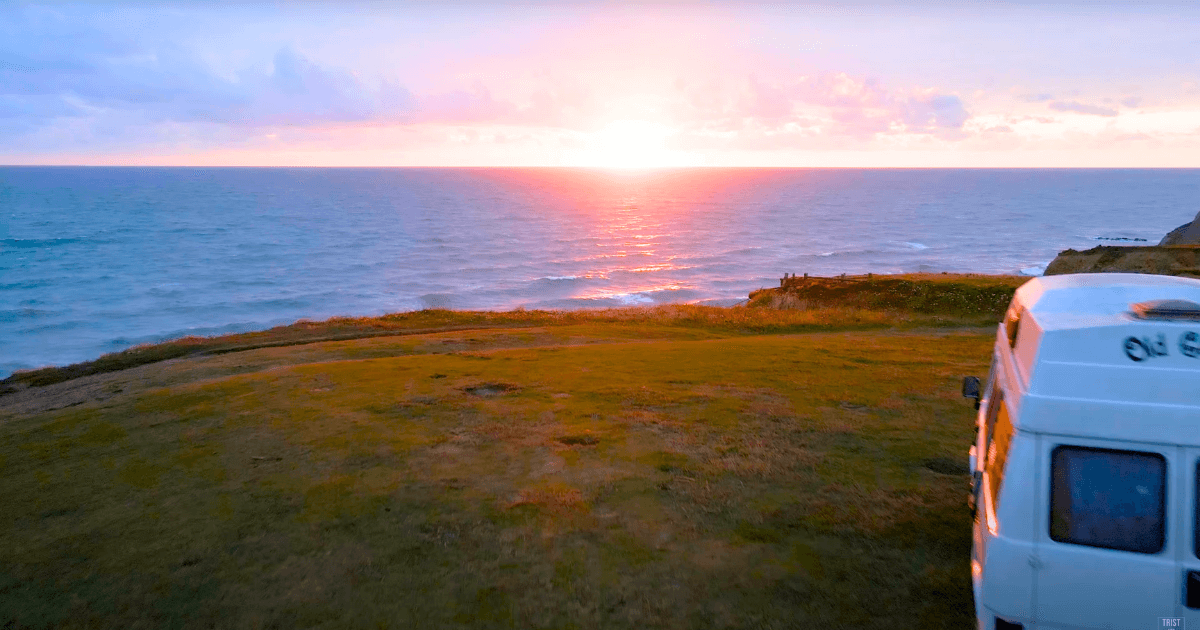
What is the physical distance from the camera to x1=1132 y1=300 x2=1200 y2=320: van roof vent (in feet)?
18.3

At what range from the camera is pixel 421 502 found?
10945 millimetres

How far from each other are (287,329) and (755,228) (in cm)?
11645

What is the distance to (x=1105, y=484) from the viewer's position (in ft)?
18.1

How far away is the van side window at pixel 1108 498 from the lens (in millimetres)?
5418

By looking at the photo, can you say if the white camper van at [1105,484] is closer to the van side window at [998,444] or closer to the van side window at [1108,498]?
the van side window at [1108,498]

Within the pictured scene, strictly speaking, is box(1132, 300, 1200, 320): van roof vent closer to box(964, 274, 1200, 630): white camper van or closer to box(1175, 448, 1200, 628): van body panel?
box(964, 274, 1200, 630): white camper van

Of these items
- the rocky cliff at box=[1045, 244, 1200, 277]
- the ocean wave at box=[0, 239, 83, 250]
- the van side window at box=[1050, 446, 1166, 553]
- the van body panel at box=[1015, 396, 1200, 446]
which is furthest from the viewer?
the ocean wave at box=[0, 239, 83, 250]

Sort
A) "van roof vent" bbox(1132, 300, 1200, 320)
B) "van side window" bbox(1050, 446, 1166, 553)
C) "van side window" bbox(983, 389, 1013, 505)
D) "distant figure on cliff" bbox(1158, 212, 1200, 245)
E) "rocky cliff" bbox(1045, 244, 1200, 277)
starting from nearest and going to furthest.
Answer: "van side window" bbox(1050, 446, 1166, 553), "van roof vent" bbox(1132, 300, 1200, 320), "van side window" bbox(983, 389, 1013, 505), "rocky cliff" bbox(1045, 244, 1200, 277), "distant figure on cliff" bbox(1158, 212, 1200, 245)

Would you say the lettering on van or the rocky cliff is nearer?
the lettering on van

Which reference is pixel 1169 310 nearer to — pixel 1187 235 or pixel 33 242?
pixel 1187 235

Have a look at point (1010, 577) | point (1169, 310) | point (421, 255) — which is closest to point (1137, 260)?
point (1169, 310)

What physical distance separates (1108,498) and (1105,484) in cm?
10

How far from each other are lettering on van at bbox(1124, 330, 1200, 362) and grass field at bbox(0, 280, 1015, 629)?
3789mm

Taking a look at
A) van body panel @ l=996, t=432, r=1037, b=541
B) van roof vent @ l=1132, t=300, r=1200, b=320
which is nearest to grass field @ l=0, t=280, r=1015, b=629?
van body panel @ l=996, t=432, r=1037, b=541
